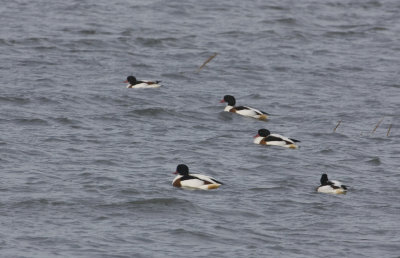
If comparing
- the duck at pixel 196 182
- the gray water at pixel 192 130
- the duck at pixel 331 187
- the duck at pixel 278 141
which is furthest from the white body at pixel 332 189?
the duck at pixel 278 141

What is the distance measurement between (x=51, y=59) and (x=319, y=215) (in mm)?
15155

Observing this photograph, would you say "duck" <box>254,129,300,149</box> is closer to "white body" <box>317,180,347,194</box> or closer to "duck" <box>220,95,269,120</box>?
"duck" <box>220,95,269,120</box>

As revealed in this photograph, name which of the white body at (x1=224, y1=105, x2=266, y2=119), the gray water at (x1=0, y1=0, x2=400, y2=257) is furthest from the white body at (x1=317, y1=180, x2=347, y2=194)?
the white body at (x1=224, y1=105, x2=266, y2=119)

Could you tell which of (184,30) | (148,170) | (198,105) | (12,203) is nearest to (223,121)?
(198,105)

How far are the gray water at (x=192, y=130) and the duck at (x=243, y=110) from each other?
23 cm

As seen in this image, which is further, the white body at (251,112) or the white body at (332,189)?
the white body at (251,112)

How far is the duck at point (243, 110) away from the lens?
23.1 meters

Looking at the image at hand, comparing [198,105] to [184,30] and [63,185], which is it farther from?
[184,30]

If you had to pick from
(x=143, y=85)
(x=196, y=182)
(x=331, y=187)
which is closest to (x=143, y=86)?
(x=143, y=85)

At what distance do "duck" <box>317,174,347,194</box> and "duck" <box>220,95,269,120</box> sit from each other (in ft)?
21.1

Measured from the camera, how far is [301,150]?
800 inches

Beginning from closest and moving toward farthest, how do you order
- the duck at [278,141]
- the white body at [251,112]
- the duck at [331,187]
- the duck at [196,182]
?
the duck at [331,187] < the duck at [196,182] < the duck at [278,141] < the white body at [251,112]

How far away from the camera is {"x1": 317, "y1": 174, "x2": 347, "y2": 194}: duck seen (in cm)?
1633

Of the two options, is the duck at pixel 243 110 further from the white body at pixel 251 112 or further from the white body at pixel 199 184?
the white body at pixel 199 184
